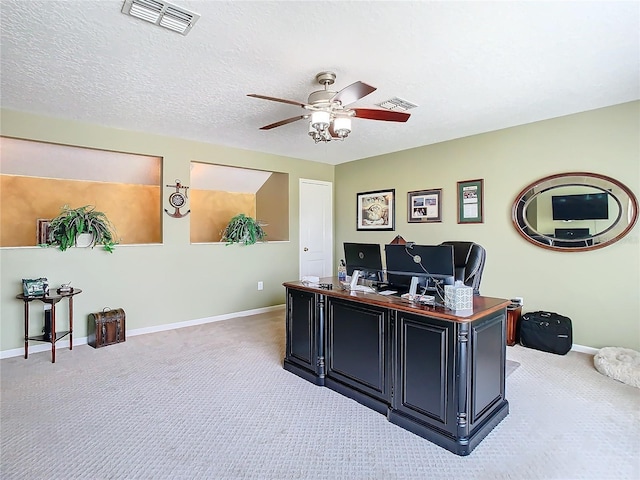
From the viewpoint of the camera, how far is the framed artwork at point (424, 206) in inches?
197

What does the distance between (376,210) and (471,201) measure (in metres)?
1.61

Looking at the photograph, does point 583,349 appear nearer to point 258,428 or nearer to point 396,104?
point 396,104

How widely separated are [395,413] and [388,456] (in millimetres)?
360

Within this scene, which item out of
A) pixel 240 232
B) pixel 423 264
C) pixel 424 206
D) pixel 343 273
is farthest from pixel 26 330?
pixel 424 206

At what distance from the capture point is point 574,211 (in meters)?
3.76

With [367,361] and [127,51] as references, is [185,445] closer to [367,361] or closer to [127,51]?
[367,361]

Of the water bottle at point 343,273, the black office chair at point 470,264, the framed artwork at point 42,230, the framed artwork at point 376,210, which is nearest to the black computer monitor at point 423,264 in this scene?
the water bottle at point 343,273

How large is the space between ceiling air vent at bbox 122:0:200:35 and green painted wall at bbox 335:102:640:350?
3754 millimetres

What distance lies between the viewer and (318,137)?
2.87m

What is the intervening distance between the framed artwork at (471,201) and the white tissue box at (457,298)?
8.87 ft

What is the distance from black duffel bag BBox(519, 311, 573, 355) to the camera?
3662 millimetres

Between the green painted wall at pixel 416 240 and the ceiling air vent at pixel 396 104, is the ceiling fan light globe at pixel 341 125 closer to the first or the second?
the ceiling air vent at pixel 396 104

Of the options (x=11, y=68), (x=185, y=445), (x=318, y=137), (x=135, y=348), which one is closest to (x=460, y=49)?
(x=318, y=137)

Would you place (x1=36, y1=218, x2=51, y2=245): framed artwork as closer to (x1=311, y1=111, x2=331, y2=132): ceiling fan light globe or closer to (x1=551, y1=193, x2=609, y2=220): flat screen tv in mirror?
(x1=311, y1=111, x2=331, y2=132): ceiling fan light globe
